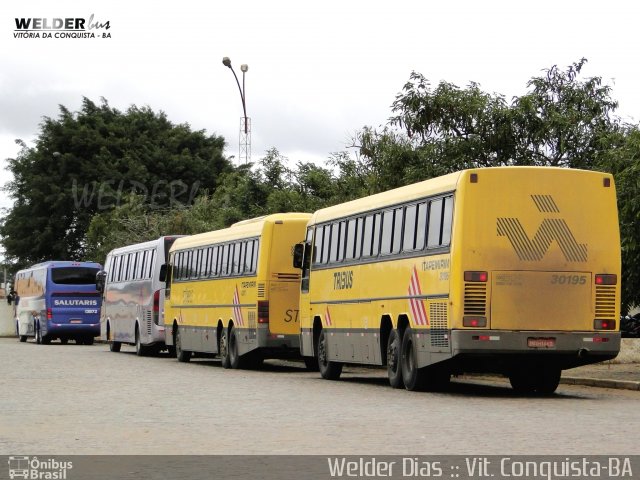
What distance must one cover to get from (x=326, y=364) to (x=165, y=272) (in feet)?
43.8

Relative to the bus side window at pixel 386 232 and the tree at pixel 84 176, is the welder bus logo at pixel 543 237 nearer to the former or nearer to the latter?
the bus side window at pixel 386 232

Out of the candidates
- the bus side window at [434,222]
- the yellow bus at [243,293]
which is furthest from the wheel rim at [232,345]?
the bus side window at [434,222]

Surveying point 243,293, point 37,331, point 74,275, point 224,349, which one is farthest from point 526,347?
point 37,331

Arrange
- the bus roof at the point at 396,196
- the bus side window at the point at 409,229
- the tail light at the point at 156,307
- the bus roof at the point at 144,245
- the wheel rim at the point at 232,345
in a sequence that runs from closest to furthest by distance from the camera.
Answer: the bus roof at the point at 396,196, the bus side window at the point at 409,229, the wheel rim at the point at 232,345, the tail light at the point at 156,307, the bus roof at the point at 144,245

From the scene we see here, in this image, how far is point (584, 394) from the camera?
22.7 m

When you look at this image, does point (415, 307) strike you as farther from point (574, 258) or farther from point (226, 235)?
point (226, 235)

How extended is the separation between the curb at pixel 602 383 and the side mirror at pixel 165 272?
53.2 ft

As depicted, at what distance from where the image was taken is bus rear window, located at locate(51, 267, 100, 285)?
56.0 meters

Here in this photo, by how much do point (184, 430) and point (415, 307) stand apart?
7.69 metres

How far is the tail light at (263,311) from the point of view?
30.4 metres

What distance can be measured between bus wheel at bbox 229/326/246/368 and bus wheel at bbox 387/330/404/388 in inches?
343

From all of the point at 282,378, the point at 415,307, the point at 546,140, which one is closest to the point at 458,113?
the point at 546,140

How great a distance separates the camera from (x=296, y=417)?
675 inches
